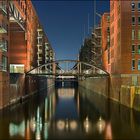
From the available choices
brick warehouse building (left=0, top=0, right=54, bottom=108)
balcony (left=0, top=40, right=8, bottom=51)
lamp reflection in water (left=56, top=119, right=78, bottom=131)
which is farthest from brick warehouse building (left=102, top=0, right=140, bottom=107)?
lamp reflection in water (left=56, top=119, right=78, bottom=131)

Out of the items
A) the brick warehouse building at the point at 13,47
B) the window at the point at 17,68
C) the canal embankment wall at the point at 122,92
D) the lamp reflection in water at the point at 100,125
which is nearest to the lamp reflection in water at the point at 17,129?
the lamp reflection in water at the point at 100,125

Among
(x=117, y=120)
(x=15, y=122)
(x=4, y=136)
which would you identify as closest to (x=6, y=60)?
(x=15, y=122)

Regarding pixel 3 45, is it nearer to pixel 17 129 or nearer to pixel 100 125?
pixel 17 129

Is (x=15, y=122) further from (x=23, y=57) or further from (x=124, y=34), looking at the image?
(x=23, y=57)

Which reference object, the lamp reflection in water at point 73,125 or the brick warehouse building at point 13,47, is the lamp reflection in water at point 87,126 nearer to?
the lamp reflection in water at point 73,125

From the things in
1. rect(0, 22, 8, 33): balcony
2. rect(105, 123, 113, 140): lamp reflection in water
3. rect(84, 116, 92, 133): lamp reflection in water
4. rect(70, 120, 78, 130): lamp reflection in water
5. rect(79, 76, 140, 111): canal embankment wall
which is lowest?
rect(105, 123, 113, 140): lamp reflection in water

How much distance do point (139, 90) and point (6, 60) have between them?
20.8 meters

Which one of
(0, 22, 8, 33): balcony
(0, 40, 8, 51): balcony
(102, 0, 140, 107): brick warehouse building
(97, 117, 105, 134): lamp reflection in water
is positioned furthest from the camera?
(102, 0, 140, 107): brick warehouse building

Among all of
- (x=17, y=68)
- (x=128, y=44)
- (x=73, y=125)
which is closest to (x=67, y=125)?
(x=73, y=125)

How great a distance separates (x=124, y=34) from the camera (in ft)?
213

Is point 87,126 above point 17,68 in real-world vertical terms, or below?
below

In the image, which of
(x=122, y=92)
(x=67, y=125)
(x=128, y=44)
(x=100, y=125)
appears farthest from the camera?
(x=128, y=44)

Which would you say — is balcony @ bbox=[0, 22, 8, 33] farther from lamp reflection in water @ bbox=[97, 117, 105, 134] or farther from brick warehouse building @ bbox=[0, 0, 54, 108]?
lamp reflection in water @ bbox=[97, 117, 105, 134]

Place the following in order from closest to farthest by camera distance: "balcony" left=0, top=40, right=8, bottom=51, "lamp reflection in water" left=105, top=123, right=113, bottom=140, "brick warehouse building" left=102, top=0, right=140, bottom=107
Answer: "lamp reflection in water" left=105, top=123, right=113, bottom=140 < "balcony" left=0, top=40, right=8, bottom=51 < "brick warehouse building" left=102, top=0, right=140, bottom=107
